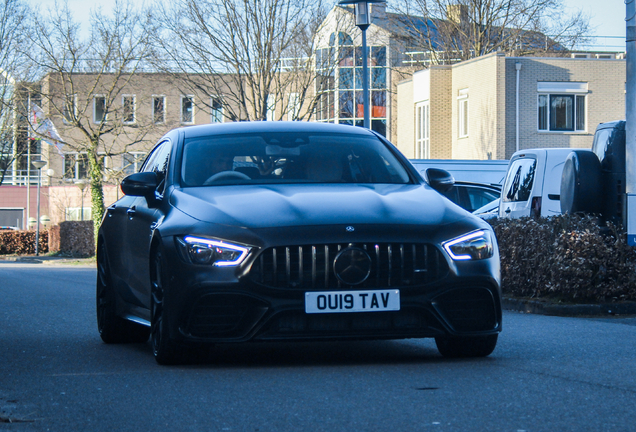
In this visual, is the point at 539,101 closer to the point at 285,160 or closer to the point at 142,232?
the point at 285,160

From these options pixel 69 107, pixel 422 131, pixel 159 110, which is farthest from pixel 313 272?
pixel 422 131

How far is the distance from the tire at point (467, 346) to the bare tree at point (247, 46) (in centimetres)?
3051

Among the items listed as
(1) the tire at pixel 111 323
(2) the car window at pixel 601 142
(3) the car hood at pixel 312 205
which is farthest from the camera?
(2) the car window at pixel 601 142

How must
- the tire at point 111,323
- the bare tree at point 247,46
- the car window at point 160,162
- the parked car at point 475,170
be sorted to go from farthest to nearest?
the bare tree at point 247,46 → the parked car at point 475,170 → the tire at point 111,323 → the car window at point 160,162

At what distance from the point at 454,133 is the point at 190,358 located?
40.5 m

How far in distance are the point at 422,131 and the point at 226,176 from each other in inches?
1647

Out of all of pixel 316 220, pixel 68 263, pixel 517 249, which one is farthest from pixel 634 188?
pixel 68 263

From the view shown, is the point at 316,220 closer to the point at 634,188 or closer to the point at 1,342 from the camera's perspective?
the point at 1,342

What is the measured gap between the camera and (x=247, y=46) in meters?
37.6

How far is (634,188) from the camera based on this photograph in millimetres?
12336

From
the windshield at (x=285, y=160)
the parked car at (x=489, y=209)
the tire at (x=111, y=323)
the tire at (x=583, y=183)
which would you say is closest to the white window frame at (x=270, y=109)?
the parked car at (x=489, y=209)

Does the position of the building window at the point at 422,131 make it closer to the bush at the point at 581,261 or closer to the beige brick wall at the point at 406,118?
the beige brick wall at the point at 406,118

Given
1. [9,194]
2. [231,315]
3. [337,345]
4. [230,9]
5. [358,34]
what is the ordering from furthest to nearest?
[9,194], [358,34], [230,9], [337,345], [231,315]

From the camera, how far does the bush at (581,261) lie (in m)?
11.4
